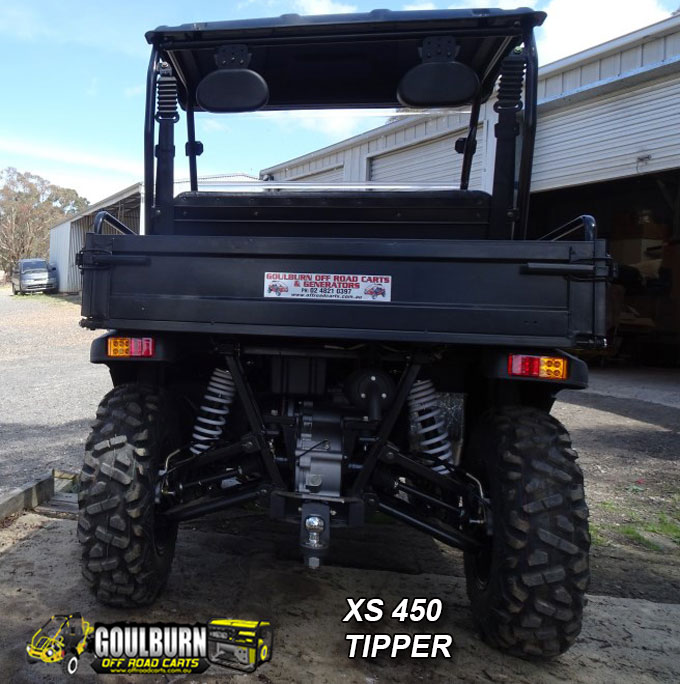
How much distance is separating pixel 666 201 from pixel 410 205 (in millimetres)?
12737

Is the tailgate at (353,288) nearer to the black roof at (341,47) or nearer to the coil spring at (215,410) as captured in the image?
the coil spring at (215,410)

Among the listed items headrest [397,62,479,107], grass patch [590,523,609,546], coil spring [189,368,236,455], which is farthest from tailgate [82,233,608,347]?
grass patch [590,523,609,546]

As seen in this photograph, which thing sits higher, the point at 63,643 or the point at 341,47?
the point at 341,47

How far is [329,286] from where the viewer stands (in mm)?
2414

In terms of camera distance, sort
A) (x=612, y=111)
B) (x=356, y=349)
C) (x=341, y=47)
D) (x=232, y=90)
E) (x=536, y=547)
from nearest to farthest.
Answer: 1. (x=536, y=547)
2. (x=356, y=349)
3. (x=232, y=90)
4. (x=341, y=47)
5. (x=612, y=111)

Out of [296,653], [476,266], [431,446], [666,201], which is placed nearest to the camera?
[476,266]

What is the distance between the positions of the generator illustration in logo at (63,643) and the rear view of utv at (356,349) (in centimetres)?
16

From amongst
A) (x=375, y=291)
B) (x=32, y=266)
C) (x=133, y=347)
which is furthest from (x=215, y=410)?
(x=32, y=266)

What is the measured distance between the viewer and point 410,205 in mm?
3344

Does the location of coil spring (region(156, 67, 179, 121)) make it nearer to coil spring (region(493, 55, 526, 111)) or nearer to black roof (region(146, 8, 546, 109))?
black roof (region(146, 8, 546, 109))

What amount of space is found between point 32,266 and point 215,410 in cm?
3001

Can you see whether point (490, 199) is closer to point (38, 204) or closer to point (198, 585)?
point (198, 585)

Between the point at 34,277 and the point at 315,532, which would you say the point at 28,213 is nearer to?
the point at 34,277

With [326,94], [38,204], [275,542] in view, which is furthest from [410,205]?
[38,204]
